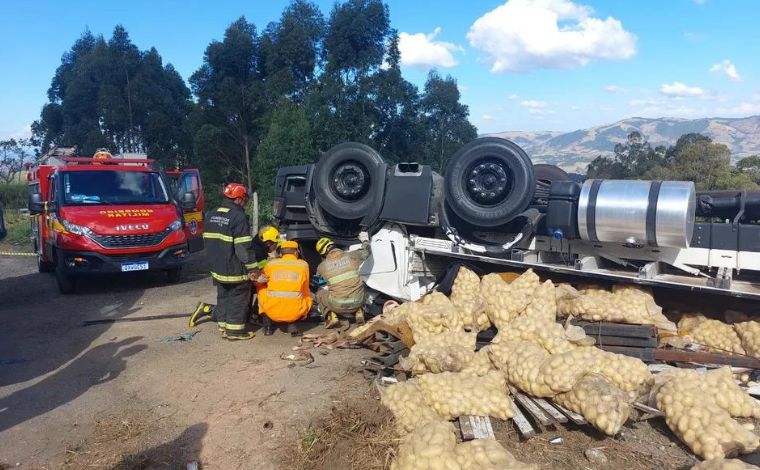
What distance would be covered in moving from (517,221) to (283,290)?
8.88 ft

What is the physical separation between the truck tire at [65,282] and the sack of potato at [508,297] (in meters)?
7.27

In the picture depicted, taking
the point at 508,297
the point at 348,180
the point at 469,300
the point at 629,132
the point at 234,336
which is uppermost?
the point at 629,132

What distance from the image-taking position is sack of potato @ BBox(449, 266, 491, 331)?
17.6 feet

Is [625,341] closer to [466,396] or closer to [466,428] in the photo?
[466,396]

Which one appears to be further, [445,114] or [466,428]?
[445,114]

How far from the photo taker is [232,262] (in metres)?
6.59

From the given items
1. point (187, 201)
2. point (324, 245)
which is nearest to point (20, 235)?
point (187, 201)

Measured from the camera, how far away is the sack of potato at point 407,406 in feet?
12.8

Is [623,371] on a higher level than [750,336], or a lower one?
lower

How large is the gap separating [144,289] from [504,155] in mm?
6982

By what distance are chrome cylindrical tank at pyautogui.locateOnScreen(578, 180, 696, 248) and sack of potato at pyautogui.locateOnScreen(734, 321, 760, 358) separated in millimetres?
840

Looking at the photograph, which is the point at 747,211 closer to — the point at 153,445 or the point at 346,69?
the point at 153,445

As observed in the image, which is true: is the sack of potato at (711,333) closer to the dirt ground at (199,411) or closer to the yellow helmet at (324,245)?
the dirt ground at (199,411)

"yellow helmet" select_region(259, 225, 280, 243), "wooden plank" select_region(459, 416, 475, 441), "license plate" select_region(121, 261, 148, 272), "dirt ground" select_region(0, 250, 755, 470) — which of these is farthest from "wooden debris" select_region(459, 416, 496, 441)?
"license plate" select_region(121, 261, 148, 272)
